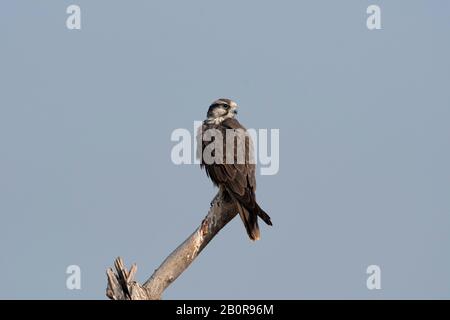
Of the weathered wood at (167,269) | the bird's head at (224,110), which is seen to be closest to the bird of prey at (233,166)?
the bird's head at (224,110)

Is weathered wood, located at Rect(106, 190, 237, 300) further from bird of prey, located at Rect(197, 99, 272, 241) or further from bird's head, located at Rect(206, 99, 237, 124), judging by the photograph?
bird's head, located at Rect(206, 99, 237, 124)

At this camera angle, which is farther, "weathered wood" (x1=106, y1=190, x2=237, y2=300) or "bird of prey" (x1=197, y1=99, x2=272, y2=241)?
"bird of prey" (x1=197, y1=99, x2=272, y2=241)

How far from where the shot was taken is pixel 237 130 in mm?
12391

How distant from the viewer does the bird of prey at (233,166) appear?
11336 mm

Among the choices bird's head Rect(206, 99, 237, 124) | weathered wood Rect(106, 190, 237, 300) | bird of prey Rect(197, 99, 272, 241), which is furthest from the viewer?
bird's head Rect(206, 99, 237, 124)

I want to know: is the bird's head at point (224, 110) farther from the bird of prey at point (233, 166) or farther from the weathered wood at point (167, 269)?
the weathered wood at point (167, 269)

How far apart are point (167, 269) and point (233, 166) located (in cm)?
219

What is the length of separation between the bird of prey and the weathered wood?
11.9 inches

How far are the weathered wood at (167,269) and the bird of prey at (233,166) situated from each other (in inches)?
11.9

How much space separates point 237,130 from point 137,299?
10.5ft

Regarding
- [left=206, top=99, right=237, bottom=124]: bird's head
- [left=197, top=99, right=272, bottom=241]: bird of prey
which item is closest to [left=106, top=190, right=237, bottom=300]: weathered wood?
[left=197, top=99, right=272, bottom=241]: bird of prey

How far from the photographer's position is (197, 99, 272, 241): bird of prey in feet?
37.2

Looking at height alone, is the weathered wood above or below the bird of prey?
below
